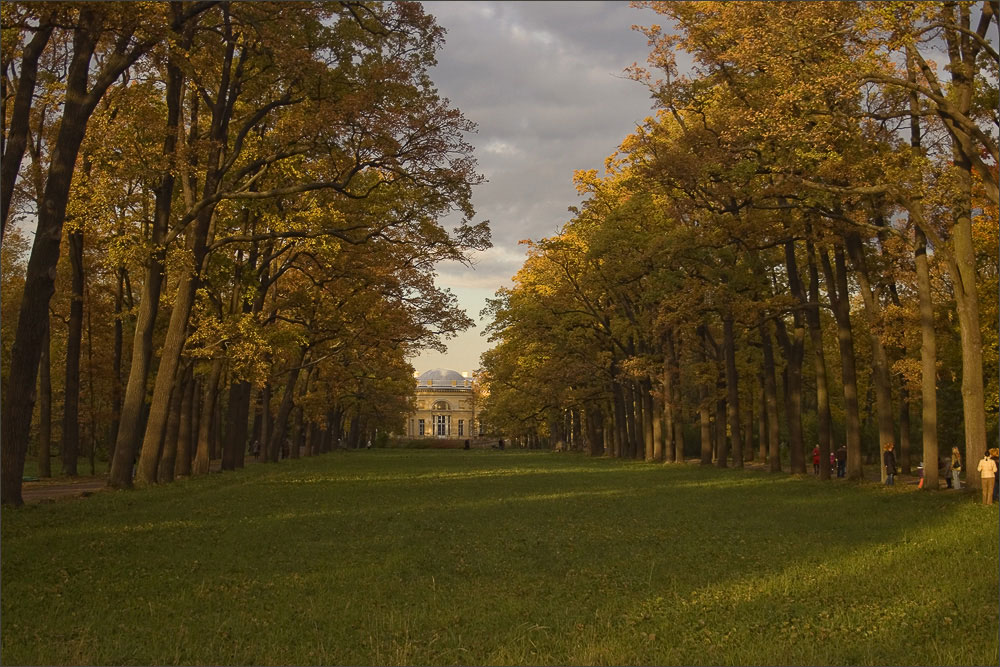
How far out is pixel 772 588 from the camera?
37.0 ft

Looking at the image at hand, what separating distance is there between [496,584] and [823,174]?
17718mm

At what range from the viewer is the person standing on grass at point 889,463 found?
97.6 ft

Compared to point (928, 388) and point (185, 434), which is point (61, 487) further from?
point (928, 388)

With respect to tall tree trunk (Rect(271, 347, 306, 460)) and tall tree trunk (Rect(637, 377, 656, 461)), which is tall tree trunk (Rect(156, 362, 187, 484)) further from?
tall tree trunk (Rect(637, 377, 656, 461))

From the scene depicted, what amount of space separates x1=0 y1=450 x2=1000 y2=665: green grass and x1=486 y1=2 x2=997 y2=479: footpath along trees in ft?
25.2

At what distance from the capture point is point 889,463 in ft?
99.1

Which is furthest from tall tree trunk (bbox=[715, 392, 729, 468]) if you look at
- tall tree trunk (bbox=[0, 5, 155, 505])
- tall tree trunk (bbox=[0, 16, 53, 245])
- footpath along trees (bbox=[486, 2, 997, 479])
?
tall tree trunk (bbox=[0, 16, 53, 245])

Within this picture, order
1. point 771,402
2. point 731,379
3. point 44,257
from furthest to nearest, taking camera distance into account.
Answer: point 731,379 → point 771,402 → point 44,257

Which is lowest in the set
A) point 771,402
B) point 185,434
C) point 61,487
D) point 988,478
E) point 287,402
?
point 61,487

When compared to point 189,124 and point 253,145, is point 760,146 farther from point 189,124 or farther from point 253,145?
point 189,124

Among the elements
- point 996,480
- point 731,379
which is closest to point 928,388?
point 996,480

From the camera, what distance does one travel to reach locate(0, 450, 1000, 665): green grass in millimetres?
8258

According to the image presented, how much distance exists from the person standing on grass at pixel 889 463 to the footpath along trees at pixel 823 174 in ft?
1.50

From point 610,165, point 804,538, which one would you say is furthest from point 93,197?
point 610,165
